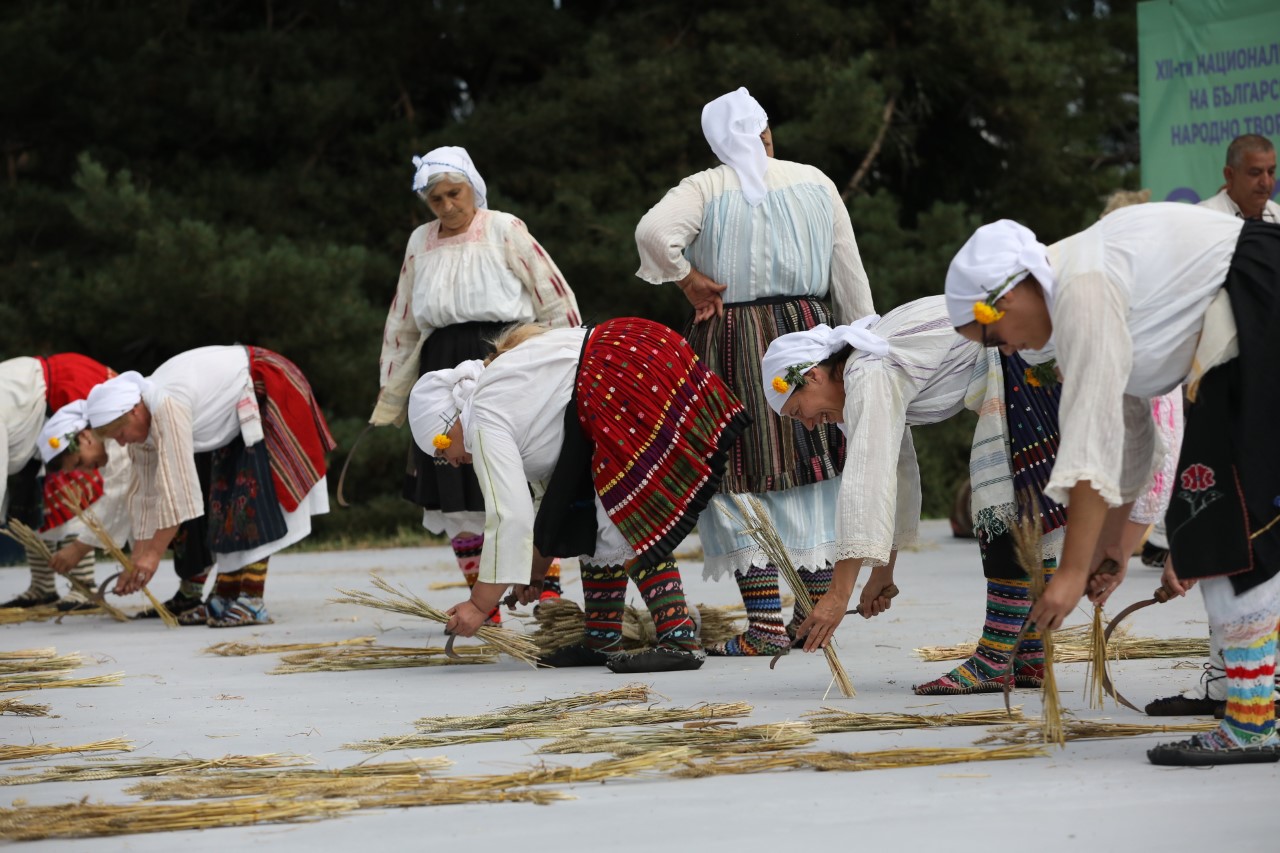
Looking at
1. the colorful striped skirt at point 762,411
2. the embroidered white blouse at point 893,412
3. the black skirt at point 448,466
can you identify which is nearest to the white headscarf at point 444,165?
the black skirt at point 448,466

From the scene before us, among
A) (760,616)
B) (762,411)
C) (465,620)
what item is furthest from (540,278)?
(465,620)

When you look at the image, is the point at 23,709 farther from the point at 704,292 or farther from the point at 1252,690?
the point at 1252,690

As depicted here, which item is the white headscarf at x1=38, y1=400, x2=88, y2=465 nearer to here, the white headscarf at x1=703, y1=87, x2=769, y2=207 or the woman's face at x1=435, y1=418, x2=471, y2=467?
the woman's face at x1=435, y1=418, x2=471, y2=467

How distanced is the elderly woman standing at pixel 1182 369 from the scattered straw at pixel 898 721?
51cm

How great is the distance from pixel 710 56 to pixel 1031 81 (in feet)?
7.54

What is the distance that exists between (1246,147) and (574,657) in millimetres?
3014

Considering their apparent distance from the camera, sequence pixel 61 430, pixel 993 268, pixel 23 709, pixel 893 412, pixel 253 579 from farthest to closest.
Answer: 1. pixel 253 579
2. pixel 61 430
3. pixel 23 709
4. pixel 893 412
5. pixel 993 268

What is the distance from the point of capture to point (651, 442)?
435 cm

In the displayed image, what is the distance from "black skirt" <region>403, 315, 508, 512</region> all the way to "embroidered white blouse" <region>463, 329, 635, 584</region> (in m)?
0.70

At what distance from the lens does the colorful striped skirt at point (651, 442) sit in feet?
14.2

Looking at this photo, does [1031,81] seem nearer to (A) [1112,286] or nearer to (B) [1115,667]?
(B) [1115,667]

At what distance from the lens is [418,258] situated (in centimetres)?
553

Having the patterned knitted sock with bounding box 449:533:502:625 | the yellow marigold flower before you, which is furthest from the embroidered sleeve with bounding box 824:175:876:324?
the yellow marigold flower

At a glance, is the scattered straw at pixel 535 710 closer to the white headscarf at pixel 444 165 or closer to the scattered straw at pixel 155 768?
the scattered straw at pixel 155 768
